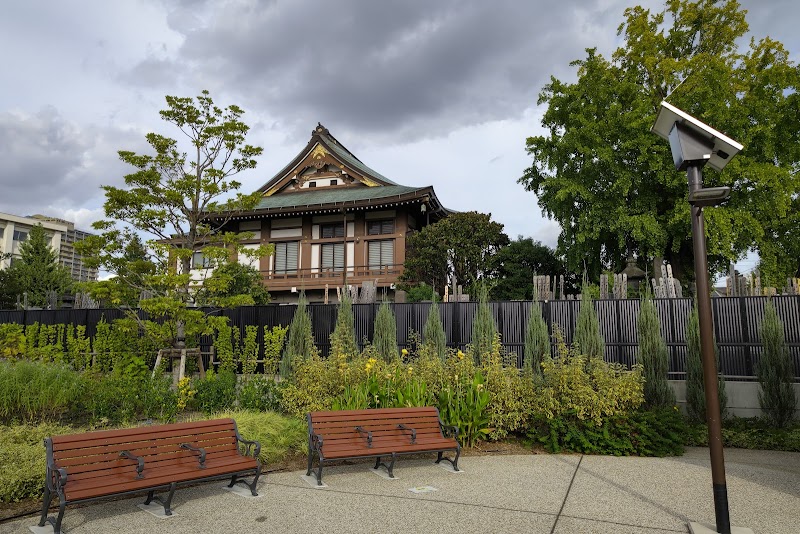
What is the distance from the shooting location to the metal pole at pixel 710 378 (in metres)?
4.52

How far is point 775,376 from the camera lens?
31.0 ft

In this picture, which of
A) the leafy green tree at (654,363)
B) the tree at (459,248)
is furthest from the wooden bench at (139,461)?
the tree at (459,248)

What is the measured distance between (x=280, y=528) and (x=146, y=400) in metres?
4.84

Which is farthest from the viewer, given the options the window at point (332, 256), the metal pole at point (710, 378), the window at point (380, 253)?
the window at point (332, 256)

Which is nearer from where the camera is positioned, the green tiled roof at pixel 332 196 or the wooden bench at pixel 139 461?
the wooden bench at pixel 139 461

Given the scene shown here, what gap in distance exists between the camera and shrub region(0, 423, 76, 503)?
17.6ft

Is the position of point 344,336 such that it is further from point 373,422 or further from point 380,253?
point 380,253

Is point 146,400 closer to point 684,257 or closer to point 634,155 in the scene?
point 634,155

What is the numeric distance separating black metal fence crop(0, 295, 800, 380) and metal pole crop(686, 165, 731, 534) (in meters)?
7.08

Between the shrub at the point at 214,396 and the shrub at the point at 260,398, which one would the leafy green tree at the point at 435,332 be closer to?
the shrub at the point at 260,398

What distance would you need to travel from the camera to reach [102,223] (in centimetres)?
1139

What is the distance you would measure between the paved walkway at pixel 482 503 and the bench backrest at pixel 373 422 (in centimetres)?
46

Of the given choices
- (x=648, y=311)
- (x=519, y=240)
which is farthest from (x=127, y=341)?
(x=519, y=240)

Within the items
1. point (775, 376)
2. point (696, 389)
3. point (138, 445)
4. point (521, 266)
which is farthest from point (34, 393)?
point (521, 266)
